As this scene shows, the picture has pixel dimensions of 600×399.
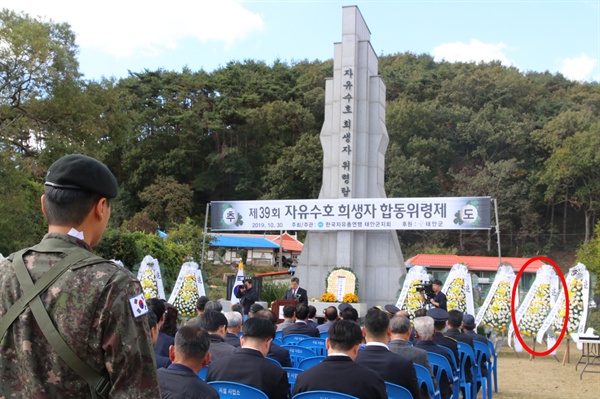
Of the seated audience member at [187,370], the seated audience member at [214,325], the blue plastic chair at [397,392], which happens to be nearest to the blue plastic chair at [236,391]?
the seated audience member at [187,370]

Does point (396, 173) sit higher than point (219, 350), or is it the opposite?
point (396, 173)

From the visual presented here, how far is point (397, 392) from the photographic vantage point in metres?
3.18

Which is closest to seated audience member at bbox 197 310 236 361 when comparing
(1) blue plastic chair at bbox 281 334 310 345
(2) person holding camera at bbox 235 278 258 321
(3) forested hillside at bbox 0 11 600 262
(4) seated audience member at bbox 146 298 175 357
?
(4) seated audience member at bbox 146 298 175 357

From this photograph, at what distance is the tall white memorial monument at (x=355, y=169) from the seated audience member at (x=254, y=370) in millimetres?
11339

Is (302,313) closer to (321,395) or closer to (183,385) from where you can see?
(321,395)

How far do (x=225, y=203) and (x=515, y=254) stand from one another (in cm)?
2252

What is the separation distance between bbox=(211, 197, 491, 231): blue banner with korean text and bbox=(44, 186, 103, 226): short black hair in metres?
12.1

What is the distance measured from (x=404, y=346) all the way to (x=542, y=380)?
4573 millimetres

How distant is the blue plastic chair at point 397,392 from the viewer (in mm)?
3148

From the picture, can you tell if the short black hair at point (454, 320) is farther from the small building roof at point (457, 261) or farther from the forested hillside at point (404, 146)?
the forested hillside at point (404, 146)

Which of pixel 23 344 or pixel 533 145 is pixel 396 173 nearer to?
pixel 533 145

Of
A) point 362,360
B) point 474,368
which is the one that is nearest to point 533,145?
point 474,368

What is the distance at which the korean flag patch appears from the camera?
4.22ft

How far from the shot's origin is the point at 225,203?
15.4 metres
